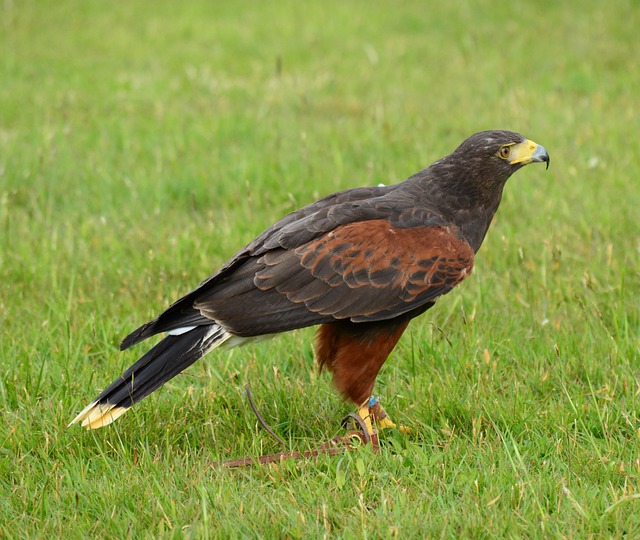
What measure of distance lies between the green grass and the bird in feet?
1.01

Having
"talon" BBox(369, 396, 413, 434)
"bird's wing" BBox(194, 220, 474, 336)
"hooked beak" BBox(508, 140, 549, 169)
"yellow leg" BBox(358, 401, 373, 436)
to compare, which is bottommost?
"talon" BBox(369, 396, 413, 434)

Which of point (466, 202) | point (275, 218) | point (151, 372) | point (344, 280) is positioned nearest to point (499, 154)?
point (466, 202)

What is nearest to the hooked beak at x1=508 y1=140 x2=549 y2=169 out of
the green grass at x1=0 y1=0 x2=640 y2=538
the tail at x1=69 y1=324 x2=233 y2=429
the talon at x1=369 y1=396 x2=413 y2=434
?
the green grass at x1=0 y1=0 x2=640 y2=538

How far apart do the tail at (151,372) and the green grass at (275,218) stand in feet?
0.53

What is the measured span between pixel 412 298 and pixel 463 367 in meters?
0.63

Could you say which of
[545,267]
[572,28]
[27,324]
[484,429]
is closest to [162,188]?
[27,324]

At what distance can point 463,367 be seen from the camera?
178 inches

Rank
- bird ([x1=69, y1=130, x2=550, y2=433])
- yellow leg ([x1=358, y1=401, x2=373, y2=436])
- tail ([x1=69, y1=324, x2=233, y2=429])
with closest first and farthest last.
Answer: tail ([x1=69, y1=324, x2=233, y2=429]) < bird ([x1=69, y1=130, x2=550, y2=433]) < yellow leg ([x1=358, y1=401, x2=373, y2=436])

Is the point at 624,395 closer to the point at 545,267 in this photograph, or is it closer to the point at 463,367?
the point at 463,367

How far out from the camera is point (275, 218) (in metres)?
6.50

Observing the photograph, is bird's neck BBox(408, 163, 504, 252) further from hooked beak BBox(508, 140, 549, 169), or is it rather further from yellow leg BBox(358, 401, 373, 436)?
yellow leg BBox(358, 401, 373, 436)

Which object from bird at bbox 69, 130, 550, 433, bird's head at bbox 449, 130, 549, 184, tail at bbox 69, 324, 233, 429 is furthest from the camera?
bird's head at bbox 449, 130, 549, 184

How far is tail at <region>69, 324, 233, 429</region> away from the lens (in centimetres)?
395

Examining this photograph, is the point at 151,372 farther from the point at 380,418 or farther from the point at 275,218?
the point at 275,218
